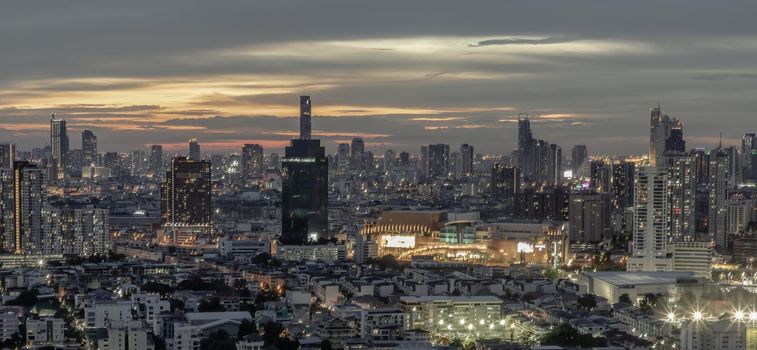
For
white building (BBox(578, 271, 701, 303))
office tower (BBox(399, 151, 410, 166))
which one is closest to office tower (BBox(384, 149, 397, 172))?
office tower (BBox(399, 151, 410, 166))

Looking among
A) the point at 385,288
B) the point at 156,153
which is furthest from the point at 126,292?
the point at 156,153

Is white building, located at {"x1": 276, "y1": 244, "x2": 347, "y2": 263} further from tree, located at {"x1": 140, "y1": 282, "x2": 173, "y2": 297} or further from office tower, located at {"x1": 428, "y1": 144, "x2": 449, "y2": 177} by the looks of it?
office tower, located at {"x1": 428, "y1": 144, "x2": 449, "y2": 177}

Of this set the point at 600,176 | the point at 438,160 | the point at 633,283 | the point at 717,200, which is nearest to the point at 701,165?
the point at 717,200

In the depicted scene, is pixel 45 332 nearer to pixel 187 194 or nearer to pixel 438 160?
pixel 187 194

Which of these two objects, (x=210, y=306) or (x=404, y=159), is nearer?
(x=210, y=306)

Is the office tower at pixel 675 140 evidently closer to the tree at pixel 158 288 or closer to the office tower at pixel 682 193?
the office tower at pixel 682 193

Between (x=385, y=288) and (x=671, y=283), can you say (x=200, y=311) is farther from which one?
(x=671, y=283)

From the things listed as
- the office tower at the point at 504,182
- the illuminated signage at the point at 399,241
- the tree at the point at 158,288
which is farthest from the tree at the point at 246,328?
the office tower at the point at 504,182
